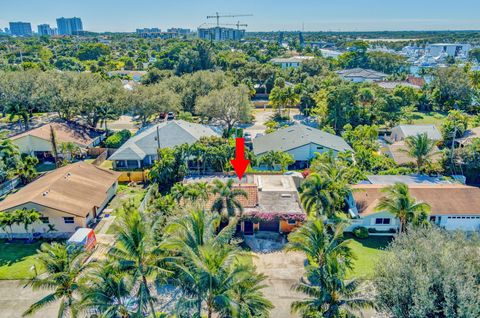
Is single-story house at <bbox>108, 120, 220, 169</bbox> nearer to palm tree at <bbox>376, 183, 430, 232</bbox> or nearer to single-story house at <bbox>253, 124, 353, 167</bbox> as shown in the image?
single-story house at <bbox>253, 124, 353, 167</bbox>

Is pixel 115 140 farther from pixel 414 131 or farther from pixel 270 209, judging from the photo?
pixel 414 131

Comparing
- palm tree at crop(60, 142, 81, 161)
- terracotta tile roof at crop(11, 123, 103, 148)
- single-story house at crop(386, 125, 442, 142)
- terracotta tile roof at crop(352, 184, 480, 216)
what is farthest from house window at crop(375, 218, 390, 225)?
terracotta tile roof at crop(11, 123, 103, 148)

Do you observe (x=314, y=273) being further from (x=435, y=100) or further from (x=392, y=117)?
(x=435, y=100)

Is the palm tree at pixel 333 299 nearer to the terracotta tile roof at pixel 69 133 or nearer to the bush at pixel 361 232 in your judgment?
the bush at pixel 361 232

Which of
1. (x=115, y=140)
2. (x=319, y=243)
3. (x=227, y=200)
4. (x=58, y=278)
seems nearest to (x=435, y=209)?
(x=319, y=243)

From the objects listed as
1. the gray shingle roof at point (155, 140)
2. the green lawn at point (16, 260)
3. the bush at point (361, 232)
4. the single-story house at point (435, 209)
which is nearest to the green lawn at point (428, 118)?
the single-story house at point (435, 209)

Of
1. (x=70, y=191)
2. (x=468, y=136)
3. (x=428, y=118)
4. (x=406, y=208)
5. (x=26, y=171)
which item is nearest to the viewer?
(x=406, y=208)

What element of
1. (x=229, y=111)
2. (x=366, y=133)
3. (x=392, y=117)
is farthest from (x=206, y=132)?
(x=392, y=117)
